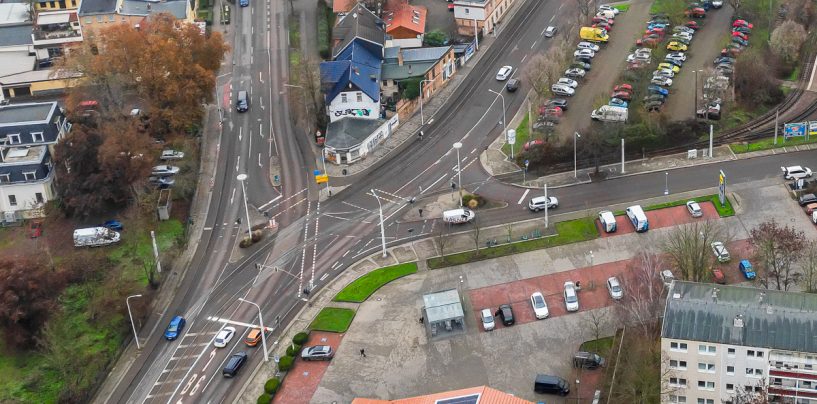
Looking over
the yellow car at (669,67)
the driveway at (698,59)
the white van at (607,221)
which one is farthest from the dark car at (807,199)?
the yellow car at (669,67)

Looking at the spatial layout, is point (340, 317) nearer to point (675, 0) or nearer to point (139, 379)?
point (139, 379)

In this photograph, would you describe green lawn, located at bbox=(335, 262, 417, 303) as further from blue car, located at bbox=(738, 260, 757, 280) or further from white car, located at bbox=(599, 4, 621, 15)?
white car, located at bbox=(599, 4, 621, 15)

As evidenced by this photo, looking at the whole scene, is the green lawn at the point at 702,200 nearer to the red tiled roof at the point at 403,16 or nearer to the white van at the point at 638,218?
the white van at the point at 638,218

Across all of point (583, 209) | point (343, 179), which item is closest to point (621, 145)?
point (583, 209)

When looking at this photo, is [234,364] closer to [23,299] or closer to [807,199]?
[23,299]

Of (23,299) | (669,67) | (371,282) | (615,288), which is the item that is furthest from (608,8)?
(23,299)

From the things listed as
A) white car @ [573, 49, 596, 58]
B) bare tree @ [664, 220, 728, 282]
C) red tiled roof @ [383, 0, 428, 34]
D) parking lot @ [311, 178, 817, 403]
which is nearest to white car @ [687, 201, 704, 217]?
parking lot @ [311, 178, 817, 403]
